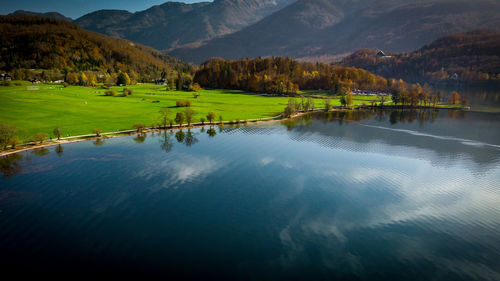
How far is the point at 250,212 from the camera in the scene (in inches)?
1220

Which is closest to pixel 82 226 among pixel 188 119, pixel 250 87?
pixel 188 119

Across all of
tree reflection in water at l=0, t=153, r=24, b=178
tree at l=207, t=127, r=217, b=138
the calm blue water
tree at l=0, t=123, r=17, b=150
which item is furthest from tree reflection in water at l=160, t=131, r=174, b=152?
tree at l=0, t=123, r=17, b=150

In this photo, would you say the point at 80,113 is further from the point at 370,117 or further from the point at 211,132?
the point at 370,117

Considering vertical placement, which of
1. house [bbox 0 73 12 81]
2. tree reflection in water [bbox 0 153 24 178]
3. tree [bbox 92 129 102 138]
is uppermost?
house [bbox 0 73 12 81]

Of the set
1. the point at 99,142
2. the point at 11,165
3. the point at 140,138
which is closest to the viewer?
the point at 11,165

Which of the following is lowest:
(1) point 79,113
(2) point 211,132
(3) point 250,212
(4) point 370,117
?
(3) point 250,212

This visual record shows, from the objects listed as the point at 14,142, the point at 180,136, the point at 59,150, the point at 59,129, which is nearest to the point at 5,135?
the point at 14,142

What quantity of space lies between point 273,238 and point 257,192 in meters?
10.2

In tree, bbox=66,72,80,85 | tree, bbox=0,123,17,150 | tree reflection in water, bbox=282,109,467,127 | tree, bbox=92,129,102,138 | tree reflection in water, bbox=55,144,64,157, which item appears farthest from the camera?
tree, bbox=66,72,80,85

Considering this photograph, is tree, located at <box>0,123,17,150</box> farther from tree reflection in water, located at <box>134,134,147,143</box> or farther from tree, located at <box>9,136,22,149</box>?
tree reflection in water, located at <box>134,134,147,143</box>

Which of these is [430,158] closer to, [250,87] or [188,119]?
[188,119]

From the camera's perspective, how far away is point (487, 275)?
22.0 metres

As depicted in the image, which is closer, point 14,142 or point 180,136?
point 14,142

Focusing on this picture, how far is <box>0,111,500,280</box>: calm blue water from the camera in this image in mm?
22750
